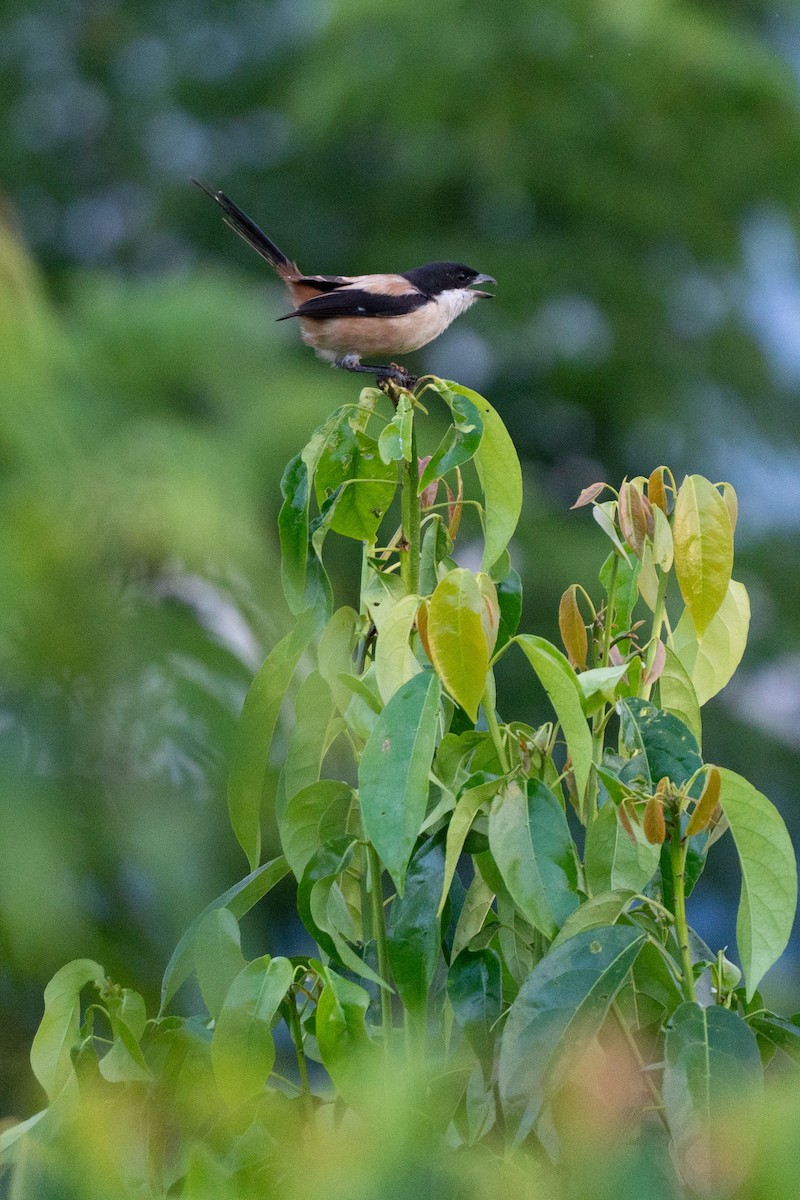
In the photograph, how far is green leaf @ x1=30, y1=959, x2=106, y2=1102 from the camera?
36.4 inches

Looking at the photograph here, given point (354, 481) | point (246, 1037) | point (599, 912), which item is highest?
point (354, 481)

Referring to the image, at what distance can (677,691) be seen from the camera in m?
0.98

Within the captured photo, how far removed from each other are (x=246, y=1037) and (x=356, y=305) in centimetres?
172

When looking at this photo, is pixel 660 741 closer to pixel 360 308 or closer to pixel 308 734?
pixel 308 734

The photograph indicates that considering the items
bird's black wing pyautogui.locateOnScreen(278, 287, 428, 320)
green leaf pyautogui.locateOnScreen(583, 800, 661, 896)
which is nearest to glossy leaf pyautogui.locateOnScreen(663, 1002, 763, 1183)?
green leaf pyautogui.locateOnScreen(583, 800, 661, 896)

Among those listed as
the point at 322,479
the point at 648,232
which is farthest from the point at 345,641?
the point at 648,232

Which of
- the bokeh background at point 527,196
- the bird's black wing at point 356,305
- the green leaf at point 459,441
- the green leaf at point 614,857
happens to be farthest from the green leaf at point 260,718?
the bokeh background at point 527,196

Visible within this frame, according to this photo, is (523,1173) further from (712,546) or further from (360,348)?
(360,348)

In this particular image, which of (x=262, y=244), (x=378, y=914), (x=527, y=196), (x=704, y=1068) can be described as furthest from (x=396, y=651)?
(x=527, y=196)

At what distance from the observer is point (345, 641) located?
1.01 meters

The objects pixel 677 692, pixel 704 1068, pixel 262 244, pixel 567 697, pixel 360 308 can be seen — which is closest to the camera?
pixel 704 1068

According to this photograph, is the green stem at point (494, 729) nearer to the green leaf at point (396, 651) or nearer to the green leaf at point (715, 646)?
the green leaf at point (396, 651)

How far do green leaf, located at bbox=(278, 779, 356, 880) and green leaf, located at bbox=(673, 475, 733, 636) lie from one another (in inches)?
10.8

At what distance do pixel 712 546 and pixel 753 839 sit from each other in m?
0.20
